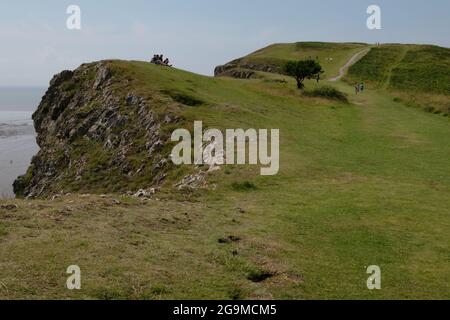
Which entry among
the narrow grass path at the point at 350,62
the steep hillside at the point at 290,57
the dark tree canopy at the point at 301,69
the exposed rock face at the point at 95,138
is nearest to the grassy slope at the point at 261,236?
the exposed rock face at the point at 95,138

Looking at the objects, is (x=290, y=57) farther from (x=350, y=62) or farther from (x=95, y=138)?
(x=95, y=138)

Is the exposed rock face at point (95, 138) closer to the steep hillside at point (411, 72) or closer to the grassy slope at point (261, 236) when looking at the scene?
the grassy slope at point (261, 236)

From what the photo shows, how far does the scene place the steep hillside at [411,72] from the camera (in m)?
73.8

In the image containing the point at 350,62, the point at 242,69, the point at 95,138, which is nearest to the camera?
the point at 95,138

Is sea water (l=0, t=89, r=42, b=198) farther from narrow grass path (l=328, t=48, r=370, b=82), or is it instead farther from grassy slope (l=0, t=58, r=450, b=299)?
narrow grass path (l=328, t=48, r=370, b=82)

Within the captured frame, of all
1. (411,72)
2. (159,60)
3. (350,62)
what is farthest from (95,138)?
(350,62)

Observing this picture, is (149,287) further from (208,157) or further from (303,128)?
(303,128)

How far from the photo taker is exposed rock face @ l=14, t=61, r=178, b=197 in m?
40.6

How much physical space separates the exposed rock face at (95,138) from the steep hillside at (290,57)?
148 feet

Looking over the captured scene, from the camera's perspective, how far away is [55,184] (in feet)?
158

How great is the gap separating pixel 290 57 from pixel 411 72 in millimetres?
37476

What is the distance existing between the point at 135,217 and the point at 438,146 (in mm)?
29207

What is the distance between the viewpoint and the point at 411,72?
325 ft
